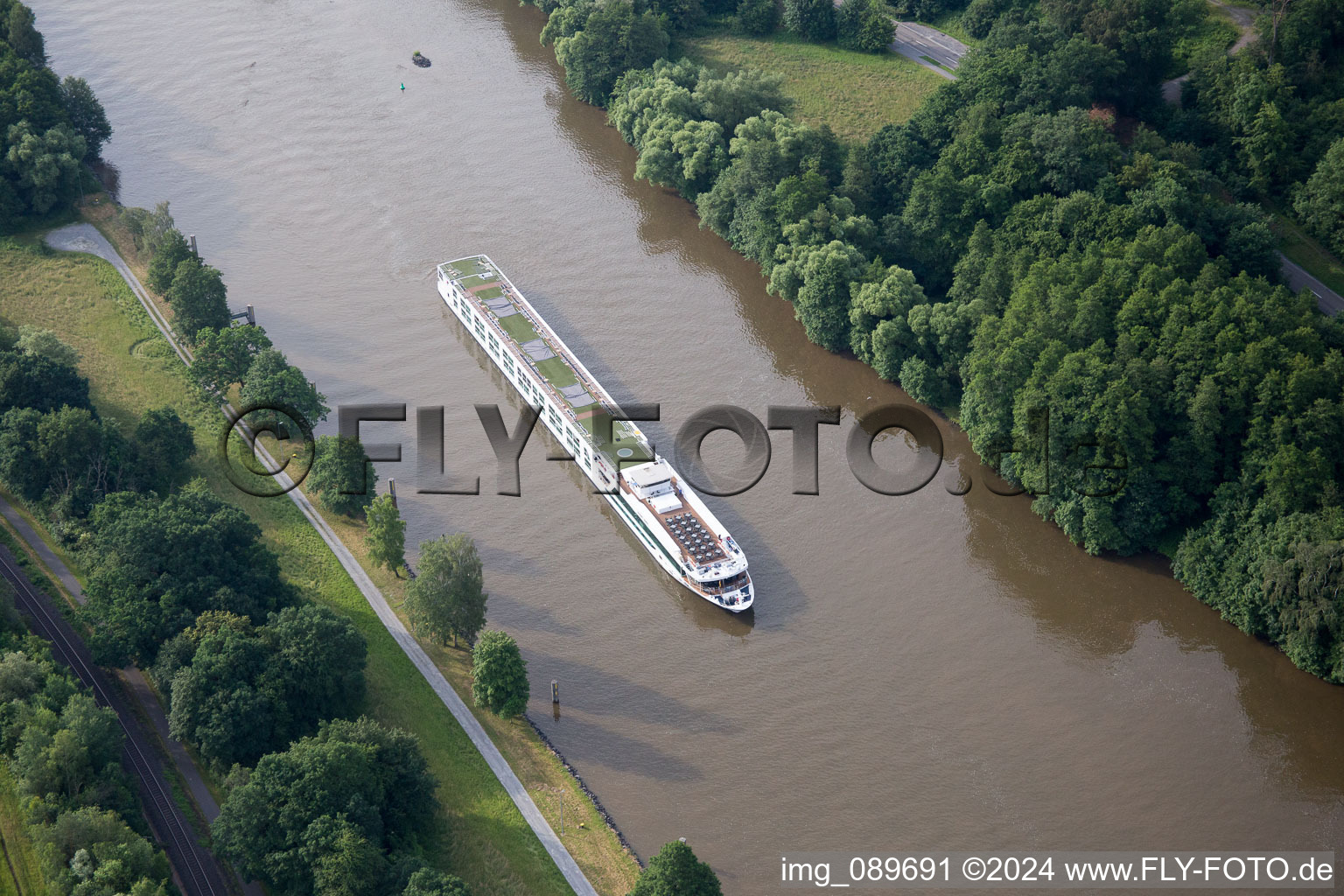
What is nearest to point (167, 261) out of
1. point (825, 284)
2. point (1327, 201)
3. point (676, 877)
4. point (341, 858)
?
point (825, 284)

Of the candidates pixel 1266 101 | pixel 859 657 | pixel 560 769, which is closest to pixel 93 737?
pixel 560 769

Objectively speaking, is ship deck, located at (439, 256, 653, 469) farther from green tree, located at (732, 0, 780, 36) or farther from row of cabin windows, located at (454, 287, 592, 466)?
green tree, located at (732, 0, 780, 36)

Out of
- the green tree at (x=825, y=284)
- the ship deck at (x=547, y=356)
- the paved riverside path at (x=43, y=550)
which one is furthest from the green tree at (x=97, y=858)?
the green tree at (x=825, y=284)

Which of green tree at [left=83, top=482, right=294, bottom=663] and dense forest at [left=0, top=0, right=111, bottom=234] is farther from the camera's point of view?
dense forest at [left=0, top=0, right=111, bottom=234]

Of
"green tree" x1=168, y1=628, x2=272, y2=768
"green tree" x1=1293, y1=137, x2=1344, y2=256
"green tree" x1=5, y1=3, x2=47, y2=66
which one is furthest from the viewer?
"green tree" x1=5, y1=3, x2=47, y2=66

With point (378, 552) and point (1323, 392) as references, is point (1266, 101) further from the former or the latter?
point (378, 552)

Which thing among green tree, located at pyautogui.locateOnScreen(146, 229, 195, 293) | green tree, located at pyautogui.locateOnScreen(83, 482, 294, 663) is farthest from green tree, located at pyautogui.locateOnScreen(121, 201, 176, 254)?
green tree, located at pyautogui.locateOnScreen(83, 482, 294, 663)

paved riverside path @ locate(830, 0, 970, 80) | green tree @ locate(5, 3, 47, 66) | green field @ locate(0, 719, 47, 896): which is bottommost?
green field @ locate(0, 719, 47, 896)

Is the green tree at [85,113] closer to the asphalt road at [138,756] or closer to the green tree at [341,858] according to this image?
the asphalt road at [138,756]
